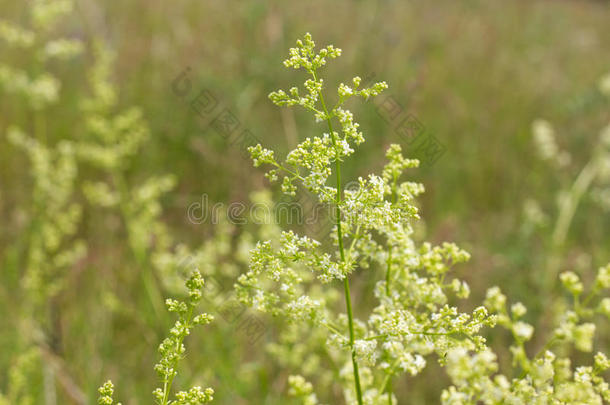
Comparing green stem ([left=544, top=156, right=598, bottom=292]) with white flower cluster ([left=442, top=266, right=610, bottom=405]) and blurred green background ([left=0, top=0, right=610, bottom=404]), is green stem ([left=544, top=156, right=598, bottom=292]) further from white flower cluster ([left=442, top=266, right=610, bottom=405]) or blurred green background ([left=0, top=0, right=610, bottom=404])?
white flower cluster ([left=442, top=266, right=610, bottom=405])

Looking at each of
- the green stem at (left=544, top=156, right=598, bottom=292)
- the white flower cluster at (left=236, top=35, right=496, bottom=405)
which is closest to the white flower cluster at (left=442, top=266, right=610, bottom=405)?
the white flower cluster at (left=236, top=35, right=496, bottom=405)

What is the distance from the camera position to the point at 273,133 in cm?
682

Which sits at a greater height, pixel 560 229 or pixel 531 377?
pixel 560 229

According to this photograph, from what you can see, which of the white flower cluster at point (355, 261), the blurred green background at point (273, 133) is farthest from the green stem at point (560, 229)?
the white flower cluster at point (355, 261)

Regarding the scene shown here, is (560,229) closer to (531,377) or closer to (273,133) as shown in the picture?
(273,133)

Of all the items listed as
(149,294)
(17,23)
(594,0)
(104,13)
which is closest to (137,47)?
(104,13)

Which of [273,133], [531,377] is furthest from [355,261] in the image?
[273,133]

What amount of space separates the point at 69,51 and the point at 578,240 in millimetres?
5733

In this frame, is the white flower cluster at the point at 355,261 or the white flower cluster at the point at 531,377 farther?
the white flower cluster at the point at 355,261

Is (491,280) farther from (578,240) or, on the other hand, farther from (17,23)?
(17,23)

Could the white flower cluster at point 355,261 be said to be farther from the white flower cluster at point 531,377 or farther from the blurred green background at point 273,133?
the blurred green background at point 273,133

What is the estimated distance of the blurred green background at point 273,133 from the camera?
14.4ft

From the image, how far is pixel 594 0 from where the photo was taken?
1839 centimetres

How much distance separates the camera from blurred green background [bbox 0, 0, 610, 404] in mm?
4395
